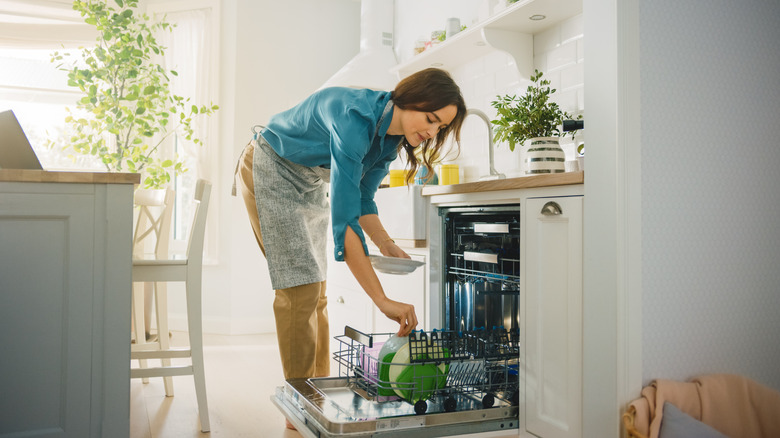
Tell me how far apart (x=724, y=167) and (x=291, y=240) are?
4.09ft

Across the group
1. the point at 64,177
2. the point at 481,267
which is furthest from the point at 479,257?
the point at 64,177

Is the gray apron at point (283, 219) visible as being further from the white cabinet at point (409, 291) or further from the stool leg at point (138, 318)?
the stool leg at point (138, 318)

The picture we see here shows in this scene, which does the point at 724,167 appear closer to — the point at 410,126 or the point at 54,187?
the point at 410,126

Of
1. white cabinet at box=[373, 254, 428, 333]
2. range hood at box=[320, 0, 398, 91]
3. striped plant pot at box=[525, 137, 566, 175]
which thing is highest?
range hood at box=[320, 0, 398, 91]

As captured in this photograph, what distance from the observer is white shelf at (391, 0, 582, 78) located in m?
2.08

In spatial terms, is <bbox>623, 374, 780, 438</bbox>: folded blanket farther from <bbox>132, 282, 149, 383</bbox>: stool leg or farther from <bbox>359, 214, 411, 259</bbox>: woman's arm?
<bbox>132, 282, 149, 383</bbox>: stool leg

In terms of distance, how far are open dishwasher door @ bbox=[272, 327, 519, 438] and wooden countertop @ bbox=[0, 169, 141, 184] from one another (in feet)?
2.21

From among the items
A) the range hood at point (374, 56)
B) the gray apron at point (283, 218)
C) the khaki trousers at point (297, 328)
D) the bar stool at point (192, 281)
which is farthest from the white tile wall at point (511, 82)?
the bar stool at point (192, 281)

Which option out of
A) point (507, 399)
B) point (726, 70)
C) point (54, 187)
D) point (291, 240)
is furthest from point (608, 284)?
point (54, 187)

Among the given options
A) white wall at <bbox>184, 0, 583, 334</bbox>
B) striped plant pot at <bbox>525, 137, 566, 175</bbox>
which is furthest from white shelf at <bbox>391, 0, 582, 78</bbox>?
white wall at <bbox>184, 0, 583, 334</bbox>

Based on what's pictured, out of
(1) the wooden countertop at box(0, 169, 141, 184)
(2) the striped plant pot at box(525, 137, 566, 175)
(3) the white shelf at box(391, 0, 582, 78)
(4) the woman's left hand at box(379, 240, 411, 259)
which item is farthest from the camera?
(3) the white shelf at box(391, 0, 582, 78)

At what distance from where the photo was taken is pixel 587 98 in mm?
1348

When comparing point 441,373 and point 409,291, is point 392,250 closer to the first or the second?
point 409,291

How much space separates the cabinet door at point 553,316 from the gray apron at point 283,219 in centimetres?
72
